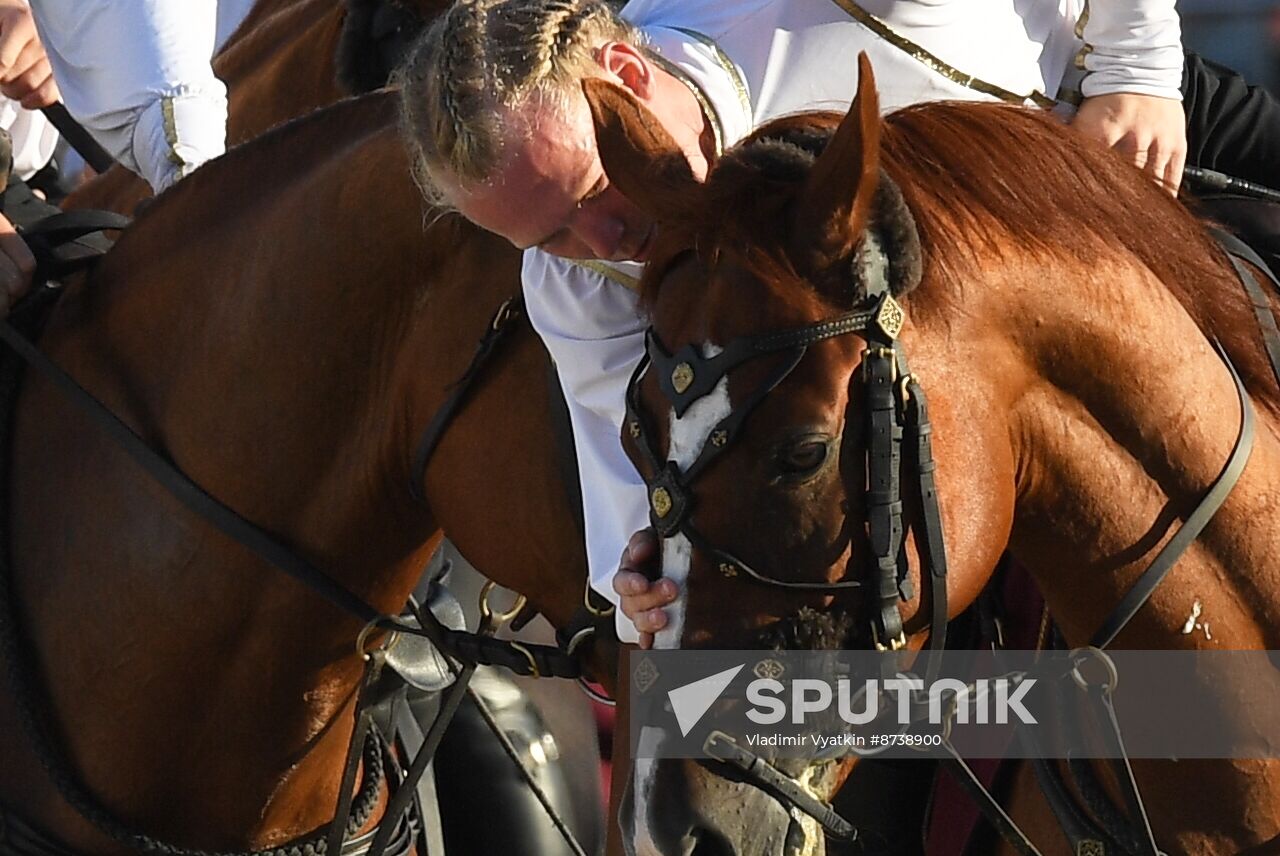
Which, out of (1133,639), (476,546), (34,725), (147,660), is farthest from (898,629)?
(34,725)

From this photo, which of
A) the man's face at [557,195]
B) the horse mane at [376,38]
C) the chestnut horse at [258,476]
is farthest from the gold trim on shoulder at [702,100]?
the horse mane at [376,38]

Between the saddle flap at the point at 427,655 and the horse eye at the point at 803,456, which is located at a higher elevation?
the horse eye at the point at 803,456

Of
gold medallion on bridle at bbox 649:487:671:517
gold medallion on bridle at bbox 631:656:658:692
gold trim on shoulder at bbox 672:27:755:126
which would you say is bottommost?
gold medallion on bridle at bbox 631:656:658:692

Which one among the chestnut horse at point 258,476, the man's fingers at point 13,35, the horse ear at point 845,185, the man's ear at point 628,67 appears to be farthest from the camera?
the man's fingers at point 13,35

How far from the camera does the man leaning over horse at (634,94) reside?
1.86 m

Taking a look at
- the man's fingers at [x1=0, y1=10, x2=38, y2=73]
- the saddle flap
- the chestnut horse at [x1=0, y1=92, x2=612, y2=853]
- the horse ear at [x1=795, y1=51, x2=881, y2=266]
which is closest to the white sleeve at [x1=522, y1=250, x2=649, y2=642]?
the chestnut horse at [x1=0, y1=92, x2=612, y2=853]

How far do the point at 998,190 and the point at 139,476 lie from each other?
1.21 metres

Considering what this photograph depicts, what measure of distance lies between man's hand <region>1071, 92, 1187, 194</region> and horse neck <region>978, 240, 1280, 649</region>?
8.3 inches

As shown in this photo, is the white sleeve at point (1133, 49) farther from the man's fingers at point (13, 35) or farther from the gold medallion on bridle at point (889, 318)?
the man's fingers at point (13, 35)

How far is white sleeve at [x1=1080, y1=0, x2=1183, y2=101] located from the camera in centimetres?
212

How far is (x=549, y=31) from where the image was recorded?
192cm

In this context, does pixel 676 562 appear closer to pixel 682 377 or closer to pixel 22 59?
pixel 682 377

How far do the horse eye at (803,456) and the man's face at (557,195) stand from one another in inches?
14.8

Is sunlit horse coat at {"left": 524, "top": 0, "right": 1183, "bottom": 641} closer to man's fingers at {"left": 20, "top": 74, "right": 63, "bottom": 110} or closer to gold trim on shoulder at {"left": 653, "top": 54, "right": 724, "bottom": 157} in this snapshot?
gold trim on shoulder at {"left": 653, "top": 54, "right": 724, "bottom": 157}
